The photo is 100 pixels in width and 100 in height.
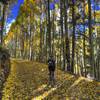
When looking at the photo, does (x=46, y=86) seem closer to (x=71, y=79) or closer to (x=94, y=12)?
(x=71, y=79)

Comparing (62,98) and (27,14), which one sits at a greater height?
(27,14)

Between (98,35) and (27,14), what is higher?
(27,14)

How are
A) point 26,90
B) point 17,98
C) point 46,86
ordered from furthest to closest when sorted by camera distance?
point 46,86
point 26,90
point 17,98

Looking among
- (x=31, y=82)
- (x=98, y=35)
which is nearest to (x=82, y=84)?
(x=31, y=82)

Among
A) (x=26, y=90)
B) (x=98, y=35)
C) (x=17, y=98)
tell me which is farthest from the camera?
(x=98, y=35)

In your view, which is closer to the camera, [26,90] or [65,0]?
[26,90]

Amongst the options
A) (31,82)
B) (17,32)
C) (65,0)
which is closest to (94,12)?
(65,0)

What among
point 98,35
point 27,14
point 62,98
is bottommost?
point 62,98

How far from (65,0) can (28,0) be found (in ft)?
63.1

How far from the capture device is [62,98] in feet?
49.8

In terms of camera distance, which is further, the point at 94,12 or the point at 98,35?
the point at 98,35

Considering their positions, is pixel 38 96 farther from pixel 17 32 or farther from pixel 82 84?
pixel 17 32

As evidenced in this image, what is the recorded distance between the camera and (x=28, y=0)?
49.2 m

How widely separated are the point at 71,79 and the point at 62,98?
6.22 m
